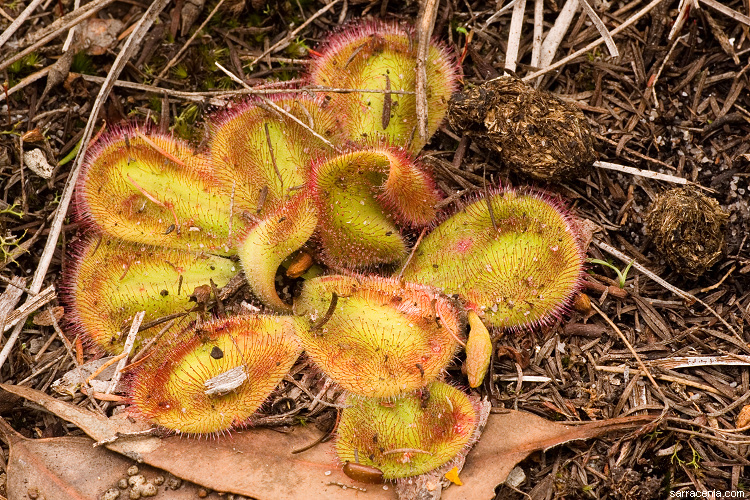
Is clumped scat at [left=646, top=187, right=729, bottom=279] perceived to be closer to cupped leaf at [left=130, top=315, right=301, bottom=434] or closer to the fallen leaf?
the fallen leaf

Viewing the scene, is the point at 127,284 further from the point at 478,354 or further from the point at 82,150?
the point at 478,354

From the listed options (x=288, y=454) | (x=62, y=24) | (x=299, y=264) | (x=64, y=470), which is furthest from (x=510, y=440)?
(x=62, y=24)

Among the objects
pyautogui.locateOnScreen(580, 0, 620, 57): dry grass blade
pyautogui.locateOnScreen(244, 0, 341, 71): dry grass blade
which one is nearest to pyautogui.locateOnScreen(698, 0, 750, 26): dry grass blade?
pyautogui.locateOnScreen(580, 0, 620, 57): dry grass blade

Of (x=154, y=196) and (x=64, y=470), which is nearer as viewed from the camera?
(x=64, y=470)

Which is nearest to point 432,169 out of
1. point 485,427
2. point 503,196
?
point 503,196

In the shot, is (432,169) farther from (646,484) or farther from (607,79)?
(646,484)

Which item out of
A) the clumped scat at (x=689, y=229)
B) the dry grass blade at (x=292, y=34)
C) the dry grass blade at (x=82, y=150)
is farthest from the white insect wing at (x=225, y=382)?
the clumped scat at (x=689, y=229)
